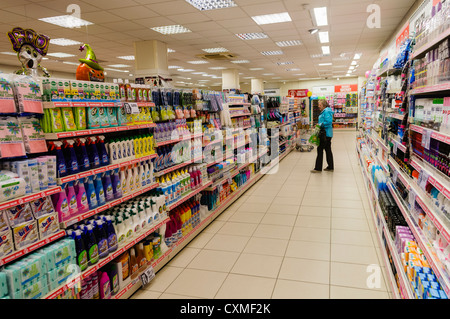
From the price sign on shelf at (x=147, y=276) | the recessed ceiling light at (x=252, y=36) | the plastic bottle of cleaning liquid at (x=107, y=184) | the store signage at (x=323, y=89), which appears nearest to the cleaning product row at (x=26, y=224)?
the plastic bottle of cleaning liquid at (x=107, y=184)

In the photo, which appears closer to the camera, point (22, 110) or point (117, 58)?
point (22, 110)

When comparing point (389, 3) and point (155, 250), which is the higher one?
point (389, 3)

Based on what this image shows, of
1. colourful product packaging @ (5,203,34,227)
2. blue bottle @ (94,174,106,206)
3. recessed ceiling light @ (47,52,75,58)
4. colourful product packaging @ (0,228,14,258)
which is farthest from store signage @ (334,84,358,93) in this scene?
colourful product packaging @ (0,228,14,258)

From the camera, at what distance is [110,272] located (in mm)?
2822

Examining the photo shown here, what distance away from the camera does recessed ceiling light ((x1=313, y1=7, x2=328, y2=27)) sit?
6.35 m

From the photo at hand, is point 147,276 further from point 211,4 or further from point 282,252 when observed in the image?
point 211,4

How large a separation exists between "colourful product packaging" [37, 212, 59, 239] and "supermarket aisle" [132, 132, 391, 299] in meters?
1.19

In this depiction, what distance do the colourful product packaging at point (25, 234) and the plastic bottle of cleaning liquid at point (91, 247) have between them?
437mm

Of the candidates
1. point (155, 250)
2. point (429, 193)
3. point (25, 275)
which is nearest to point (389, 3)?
point (429, 193)

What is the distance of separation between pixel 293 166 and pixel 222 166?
4056 mm

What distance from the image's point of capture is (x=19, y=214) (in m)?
2.07

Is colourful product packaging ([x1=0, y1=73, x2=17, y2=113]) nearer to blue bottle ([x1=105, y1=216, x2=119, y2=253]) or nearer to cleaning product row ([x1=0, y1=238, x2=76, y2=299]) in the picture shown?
cleaning product row ([x1=0, y1=238, x2=76, y2=299])

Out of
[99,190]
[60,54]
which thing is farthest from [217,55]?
[99,190]

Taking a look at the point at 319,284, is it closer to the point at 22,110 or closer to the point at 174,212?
the point at 174,212
